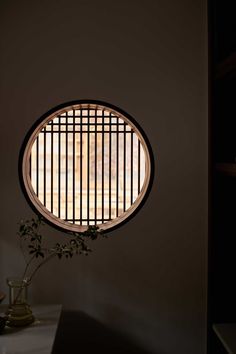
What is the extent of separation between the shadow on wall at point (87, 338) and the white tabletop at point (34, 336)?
229 millimetres

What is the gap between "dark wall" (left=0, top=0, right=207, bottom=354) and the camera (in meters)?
2.70

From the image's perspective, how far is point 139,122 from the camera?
8.94 ft

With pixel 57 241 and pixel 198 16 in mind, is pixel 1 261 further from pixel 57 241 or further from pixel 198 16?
pixel 198 16

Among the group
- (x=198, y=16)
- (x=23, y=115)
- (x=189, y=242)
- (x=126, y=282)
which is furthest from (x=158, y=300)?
(x=198, y=16)

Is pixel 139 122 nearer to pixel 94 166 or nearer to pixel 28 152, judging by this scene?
pixel 28 152

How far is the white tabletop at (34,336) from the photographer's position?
2.06 meters

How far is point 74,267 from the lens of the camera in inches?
107

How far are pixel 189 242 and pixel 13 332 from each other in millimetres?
1118
